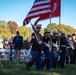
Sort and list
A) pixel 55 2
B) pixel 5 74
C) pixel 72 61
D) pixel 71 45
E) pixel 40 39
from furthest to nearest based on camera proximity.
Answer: pixel 72 61, pixel 71 45, pixel 55 2, pixel 40 39, pixel 5 74

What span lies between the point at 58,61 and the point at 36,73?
3981mm

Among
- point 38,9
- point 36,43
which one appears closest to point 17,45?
point 38,9

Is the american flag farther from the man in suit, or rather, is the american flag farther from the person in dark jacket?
the man in suit

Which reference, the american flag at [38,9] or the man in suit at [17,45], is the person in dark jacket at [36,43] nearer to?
the american flag at [38,9]

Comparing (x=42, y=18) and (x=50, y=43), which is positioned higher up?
(x=42, y=18)

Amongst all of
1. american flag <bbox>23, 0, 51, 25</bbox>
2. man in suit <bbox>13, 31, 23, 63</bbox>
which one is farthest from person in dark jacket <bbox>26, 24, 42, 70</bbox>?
man in suit <bbox>13, 31, 23, 63</bbox>

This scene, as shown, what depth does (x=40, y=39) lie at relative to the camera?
1362 centimetres

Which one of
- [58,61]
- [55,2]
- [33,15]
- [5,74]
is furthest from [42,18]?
[5,74]

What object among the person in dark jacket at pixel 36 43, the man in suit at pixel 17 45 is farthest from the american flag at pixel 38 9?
the man in suit at pixel 17 45

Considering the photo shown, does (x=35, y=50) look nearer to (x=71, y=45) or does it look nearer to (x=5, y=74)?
(x=5, y=74)

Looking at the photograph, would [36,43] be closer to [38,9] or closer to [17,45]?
[38,9]

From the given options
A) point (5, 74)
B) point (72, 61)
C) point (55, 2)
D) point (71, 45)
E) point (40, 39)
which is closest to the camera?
point (5, 74)

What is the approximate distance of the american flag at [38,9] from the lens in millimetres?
14487

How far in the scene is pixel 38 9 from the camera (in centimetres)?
1491
